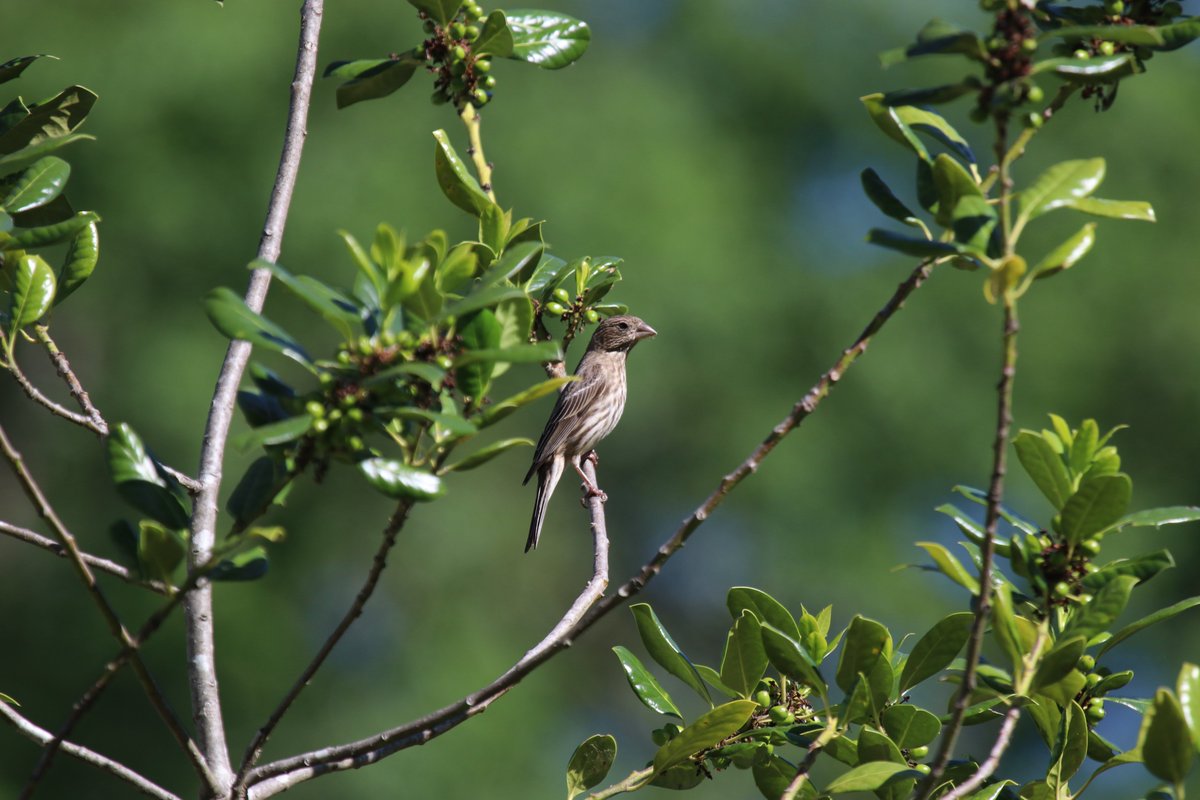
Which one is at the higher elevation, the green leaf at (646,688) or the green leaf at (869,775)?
the green leaf at (869,775)

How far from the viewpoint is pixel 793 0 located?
21625 millimetres

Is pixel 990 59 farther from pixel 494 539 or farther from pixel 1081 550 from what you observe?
pixel 494 539

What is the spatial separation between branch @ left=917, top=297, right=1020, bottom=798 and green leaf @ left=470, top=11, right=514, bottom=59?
5.46 feet

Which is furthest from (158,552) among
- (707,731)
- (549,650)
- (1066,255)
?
(1066,255)

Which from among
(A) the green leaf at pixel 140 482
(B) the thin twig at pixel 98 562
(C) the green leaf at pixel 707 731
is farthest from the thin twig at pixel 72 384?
(C) the green leaf at pixel 707 731

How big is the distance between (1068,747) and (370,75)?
232cm

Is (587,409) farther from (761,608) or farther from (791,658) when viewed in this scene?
(791,658)

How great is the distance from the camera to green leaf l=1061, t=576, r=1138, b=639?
→ 7.54 ft

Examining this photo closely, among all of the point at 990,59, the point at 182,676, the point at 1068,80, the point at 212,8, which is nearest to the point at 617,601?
the point at 990,59

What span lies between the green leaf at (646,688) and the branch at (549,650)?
1.49ft

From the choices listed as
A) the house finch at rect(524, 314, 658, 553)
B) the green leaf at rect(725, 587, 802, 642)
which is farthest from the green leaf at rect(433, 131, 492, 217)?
the house finch at rect(524, 314, 658, 553)

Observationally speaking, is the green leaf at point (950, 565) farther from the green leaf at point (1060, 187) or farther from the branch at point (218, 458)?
the branch at point (218, 458)

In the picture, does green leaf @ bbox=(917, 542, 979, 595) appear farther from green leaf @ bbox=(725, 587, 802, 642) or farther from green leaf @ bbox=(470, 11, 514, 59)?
green leaf @ bbox=(470, 11, 514, 59)

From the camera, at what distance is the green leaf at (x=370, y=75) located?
3.32 meters
